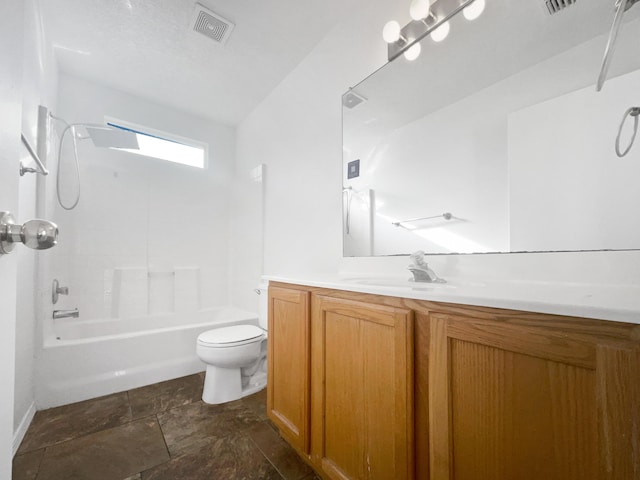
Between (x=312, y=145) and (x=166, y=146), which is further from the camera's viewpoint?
(x=166, y=146)

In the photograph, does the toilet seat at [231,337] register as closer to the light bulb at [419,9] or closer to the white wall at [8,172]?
the white wall at [8,172]

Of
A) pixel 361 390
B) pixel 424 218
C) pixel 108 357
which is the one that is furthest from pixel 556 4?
pixel 108 357

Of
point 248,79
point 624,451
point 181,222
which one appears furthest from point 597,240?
point 181,222

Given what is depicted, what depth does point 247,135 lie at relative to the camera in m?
2.92

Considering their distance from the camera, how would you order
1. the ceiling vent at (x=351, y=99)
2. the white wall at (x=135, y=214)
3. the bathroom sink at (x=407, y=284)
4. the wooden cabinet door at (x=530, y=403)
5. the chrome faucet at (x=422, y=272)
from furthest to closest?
the white wall at (x=135, y=214) < the ceiling vent at (x=351, y=99) < the chrome faucet at (x=422, y=272) < the bathroom sink at (x=407, y=284) < the wooden cabinet door at (x=530, y=403)

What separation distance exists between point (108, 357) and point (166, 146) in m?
2.07

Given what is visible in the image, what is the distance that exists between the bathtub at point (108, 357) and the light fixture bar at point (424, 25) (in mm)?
2320

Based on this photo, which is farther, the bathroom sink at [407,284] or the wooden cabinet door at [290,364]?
the wooden cabinet door at [290,364]

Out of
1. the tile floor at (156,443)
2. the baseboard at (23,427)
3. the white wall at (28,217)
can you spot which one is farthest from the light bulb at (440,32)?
the baseboard at (23,427)

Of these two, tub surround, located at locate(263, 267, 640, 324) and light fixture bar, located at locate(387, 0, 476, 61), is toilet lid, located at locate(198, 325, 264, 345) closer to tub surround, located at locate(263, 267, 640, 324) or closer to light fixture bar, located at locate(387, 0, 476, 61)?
tub surround, located at locate(263, 267, 640, 324)

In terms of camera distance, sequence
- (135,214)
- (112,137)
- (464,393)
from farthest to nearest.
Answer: (135,214) → (112,137) → (464,393)

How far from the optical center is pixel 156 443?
1.38 metres

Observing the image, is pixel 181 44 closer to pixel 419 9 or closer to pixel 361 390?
pixel 419 9

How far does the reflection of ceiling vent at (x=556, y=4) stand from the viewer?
3.04 feet
